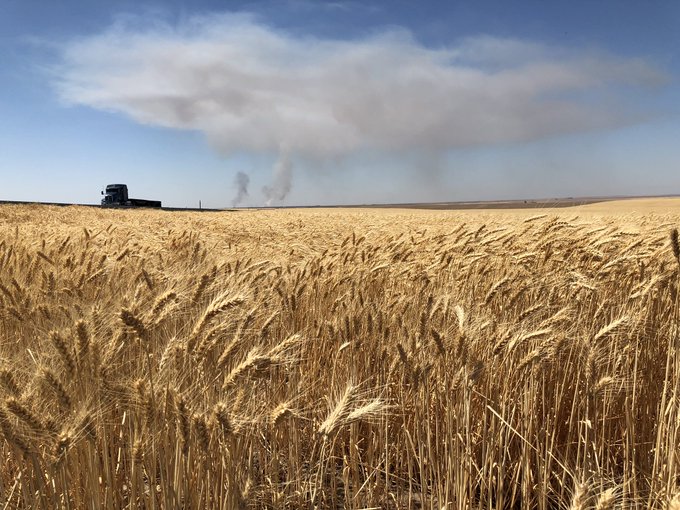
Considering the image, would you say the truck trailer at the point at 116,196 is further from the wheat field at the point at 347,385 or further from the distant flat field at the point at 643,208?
the wheat field at the point at 347,385

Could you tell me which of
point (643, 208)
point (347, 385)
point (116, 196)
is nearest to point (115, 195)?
point (116, 196)

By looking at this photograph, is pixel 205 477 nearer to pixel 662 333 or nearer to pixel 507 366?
pixel 507 366

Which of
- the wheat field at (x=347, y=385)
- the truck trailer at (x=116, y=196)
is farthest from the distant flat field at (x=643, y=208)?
the truck trailer at (x=116, y=196)

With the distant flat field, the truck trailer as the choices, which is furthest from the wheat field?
the truck trailer

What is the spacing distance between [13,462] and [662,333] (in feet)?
10.7

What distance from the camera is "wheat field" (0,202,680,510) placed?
171 cm

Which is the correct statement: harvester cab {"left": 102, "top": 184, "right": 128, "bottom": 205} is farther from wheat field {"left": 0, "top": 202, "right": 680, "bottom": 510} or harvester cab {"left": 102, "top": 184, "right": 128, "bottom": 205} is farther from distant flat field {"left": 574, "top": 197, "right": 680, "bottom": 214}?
wheat field {"left": 0, "top": 202, "right": 680, "bottom": 510}

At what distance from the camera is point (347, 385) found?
86.3 inches

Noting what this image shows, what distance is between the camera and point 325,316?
11.2 feet

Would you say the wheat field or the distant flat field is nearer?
the wheat field

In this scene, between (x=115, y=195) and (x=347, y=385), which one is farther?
(x=115, y=195)

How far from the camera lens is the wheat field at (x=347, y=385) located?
67.2 inches

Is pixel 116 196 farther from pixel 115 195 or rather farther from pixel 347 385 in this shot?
pixel 347 385

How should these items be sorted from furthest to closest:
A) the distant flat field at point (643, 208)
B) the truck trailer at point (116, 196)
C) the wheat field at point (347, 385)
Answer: the truck trailer at point (116, 196), the distant flat field at point (643, 208), the wheat field at point (347, 385)
